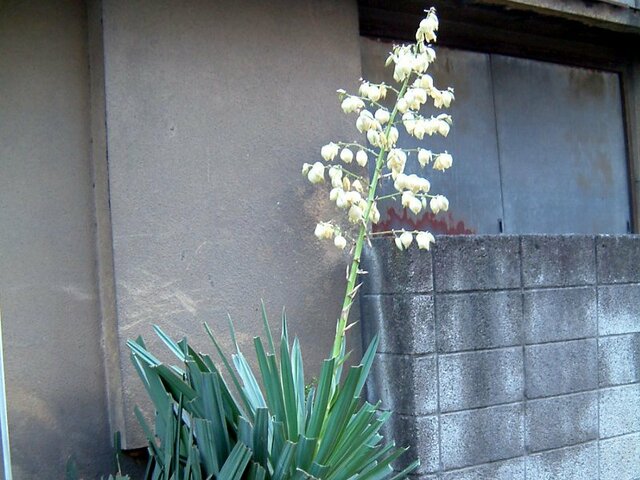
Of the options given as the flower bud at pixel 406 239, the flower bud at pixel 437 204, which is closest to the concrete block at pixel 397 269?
the flower bud at pixel 406 239

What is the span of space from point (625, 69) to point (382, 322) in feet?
10.3

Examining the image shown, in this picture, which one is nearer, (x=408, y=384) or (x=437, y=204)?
(x=437, y=204)

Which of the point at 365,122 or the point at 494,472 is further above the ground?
the point at 365,122

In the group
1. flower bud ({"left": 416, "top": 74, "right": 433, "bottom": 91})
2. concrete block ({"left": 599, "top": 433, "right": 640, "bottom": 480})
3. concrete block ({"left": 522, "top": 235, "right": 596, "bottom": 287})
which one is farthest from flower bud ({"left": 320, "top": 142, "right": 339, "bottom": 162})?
concrete block ({"left": 599, "top": 433, "right": 640, "bottom": 480})

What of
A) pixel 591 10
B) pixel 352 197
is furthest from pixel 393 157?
pixel 591 10

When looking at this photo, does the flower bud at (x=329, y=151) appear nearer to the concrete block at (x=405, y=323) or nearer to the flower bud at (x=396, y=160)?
the flower bud at (x=396, y=160)

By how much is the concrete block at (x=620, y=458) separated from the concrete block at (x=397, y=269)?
1.48 metres

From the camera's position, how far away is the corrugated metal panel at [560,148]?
5.45m

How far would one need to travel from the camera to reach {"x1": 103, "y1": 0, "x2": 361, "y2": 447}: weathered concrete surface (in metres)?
3.75

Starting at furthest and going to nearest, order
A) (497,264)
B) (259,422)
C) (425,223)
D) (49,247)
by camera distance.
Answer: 1. (425,223)
2. (497,264)
3. (49,247)
4. (259,422)

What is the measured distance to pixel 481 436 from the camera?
4.13 meters

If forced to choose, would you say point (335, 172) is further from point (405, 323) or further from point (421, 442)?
point (421, 442)

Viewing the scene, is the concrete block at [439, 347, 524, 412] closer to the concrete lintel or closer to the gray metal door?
the gray metal door

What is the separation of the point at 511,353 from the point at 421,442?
69cm
